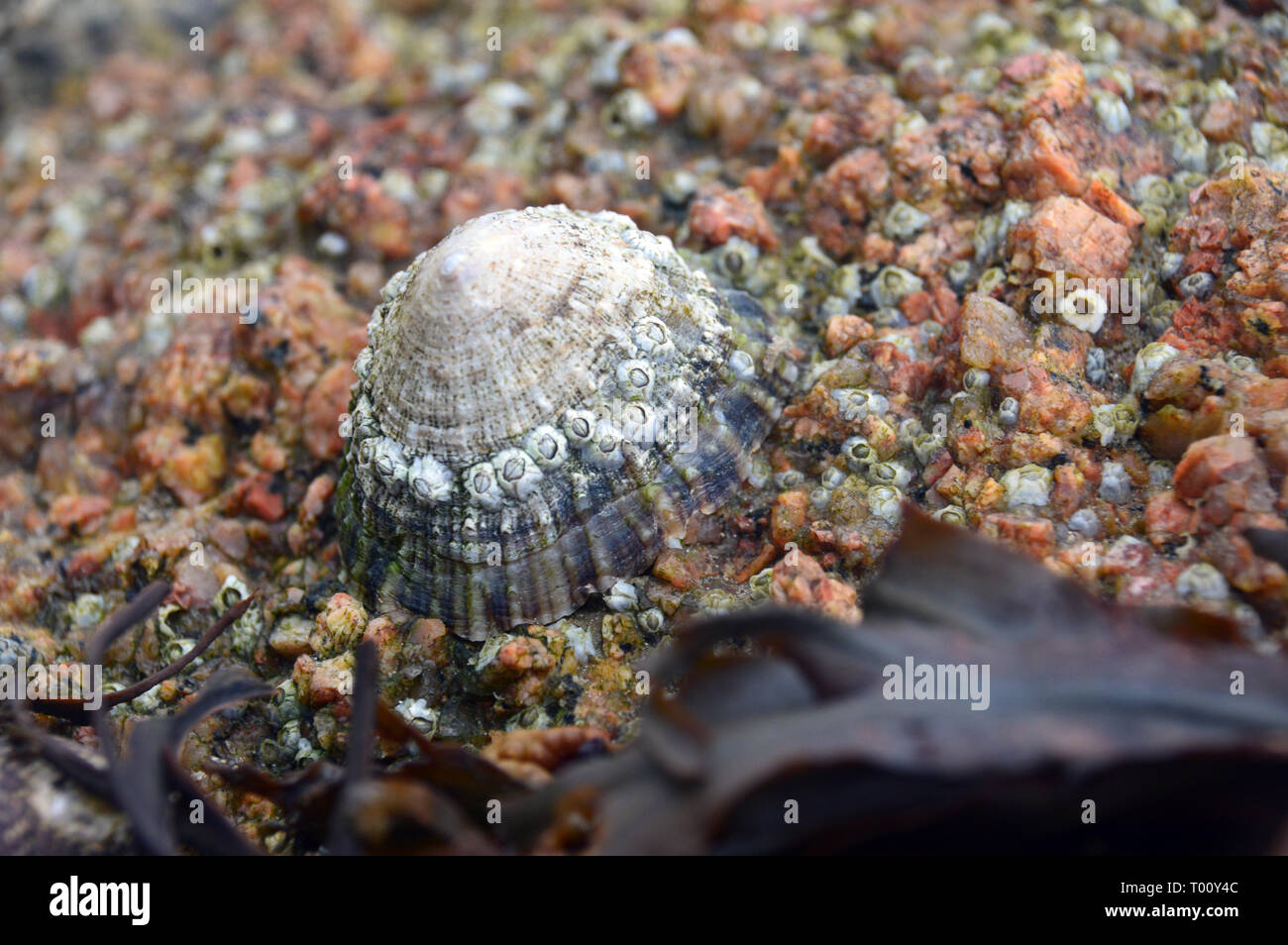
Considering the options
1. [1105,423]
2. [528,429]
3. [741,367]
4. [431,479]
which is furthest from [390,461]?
[1105,423]

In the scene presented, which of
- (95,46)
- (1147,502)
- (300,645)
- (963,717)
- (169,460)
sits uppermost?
(95,46)

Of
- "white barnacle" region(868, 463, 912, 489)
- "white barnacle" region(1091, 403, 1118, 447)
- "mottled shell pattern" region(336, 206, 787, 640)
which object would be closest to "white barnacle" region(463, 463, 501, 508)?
"mottled shell pattern" region(336, 206, 787, 640)

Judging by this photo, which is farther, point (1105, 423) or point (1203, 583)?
point (1105, 423)

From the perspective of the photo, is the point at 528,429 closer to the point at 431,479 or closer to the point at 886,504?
the point at 431,479

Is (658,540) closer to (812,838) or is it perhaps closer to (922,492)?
(922,492)

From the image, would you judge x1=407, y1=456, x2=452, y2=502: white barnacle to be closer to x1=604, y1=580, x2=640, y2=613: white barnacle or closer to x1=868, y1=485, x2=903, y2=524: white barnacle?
x1=604, y1=580, x2=640, y2=613: white barnacle

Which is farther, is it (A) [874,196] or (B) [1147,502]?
(A) [874,196]
